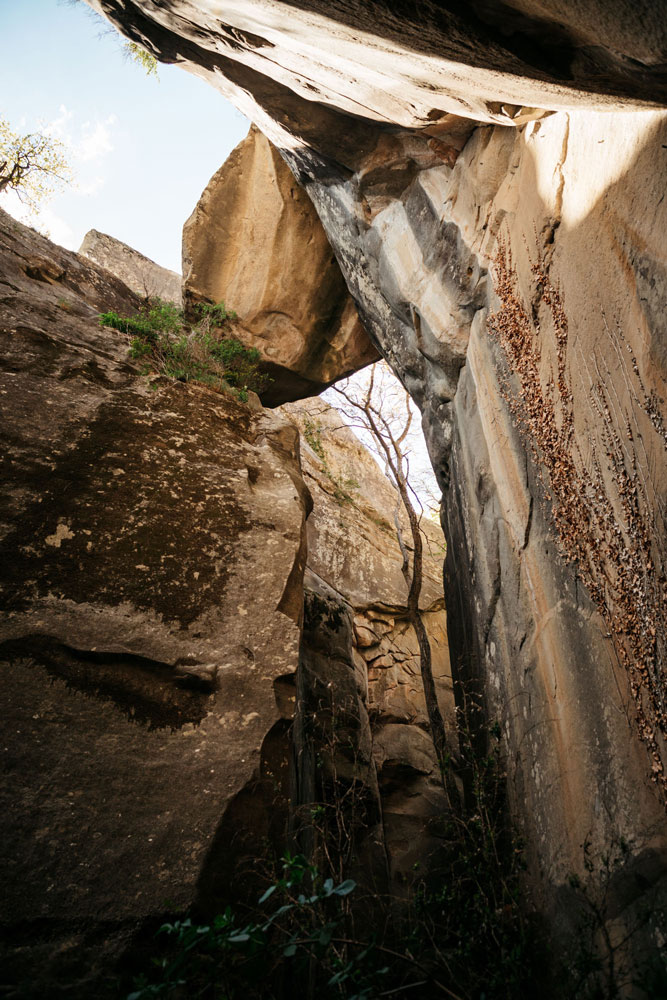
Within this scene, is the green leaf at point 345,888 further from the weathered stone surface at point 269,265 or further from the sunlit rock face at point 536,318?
the weathered stone surface at point 269,265

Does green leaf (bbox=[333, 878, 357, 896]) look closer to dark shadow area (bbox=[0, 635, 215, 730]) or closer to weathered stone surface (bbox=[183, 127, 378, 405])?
dark shadow area (bbox=[0, 635, 215, 730])

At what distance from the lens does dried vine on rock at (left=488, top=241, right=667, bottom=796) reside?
252 cm

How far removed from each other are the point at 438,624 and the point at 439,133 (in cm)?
955

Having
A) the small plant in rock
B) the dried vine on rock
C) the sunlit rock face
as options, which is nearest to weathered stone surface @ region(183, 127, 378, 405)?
the sunlit rock face

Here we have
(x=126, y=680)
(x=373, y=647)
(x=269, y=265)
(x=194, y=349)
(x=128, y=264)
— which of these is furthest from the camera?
(x=128, y=264)

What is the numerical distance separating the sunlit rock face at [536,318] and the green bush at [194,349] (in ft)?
8.58

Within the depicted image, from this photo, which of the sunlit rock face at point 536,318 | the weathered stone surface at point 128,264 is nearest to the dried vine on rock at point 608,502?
the sunlit rock face at point 536,318

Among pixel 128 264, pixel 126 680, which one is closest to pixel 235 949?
pixel 126 680

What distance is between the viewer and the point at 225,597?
3717 millimetres

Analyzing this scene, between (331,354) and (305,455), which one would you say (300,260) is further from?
(305,455)

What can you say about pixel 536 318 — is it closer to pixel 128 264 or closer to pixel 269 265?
pixel 269 265

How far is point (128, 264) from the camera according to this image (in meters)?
16.6

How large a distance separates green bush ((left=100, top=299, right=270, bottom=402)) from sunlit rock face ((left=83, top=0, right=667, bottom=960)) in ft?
8.58

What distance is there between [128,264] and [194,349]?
36.2 ft
